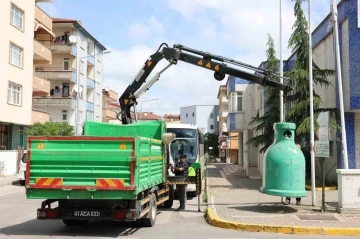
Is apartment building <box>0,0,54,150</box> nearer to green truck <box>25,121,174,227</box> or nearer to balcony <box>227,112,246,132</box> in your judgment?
balcony <box>227,112,246,132</box>

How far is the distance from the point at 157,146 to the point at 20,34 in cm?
2569

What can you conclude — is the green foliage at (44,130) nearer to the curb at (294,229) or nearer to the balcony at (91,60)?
the balcony at (91,60)

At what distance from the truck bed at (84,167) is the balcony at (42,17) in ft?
103

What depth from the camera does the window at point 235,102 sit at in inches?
1385

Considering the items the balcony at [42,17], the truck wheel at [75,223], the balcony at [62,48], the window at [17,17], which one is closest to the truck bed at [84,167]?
the truck wheel at [75,223]

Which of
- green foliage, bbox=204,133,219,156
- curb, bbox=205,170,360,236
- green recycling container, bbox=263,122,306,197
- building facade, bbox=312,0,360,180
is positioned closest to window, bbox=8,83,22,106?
building facade, bbox=312,0,360,180

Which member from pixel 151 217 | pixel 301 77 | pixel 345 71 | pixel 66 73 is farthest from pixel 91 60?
pixel 151 217

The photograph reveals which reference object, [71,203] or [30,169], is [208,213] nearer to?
[71,203]

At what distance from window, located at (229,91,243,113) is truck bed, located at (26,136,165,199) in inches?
1009

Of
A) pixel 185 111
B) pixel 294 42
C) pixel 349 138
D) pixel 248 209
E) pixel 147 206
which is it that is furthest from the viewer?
pixel 185 111

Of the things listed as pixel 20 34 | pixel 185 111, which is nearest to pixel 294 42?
pixel 20 34

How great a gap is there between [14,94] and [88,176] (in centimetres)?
2599

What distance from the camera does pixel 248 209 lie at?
1400 cm

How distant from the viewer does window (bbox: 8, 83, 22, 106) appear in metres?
32.7
